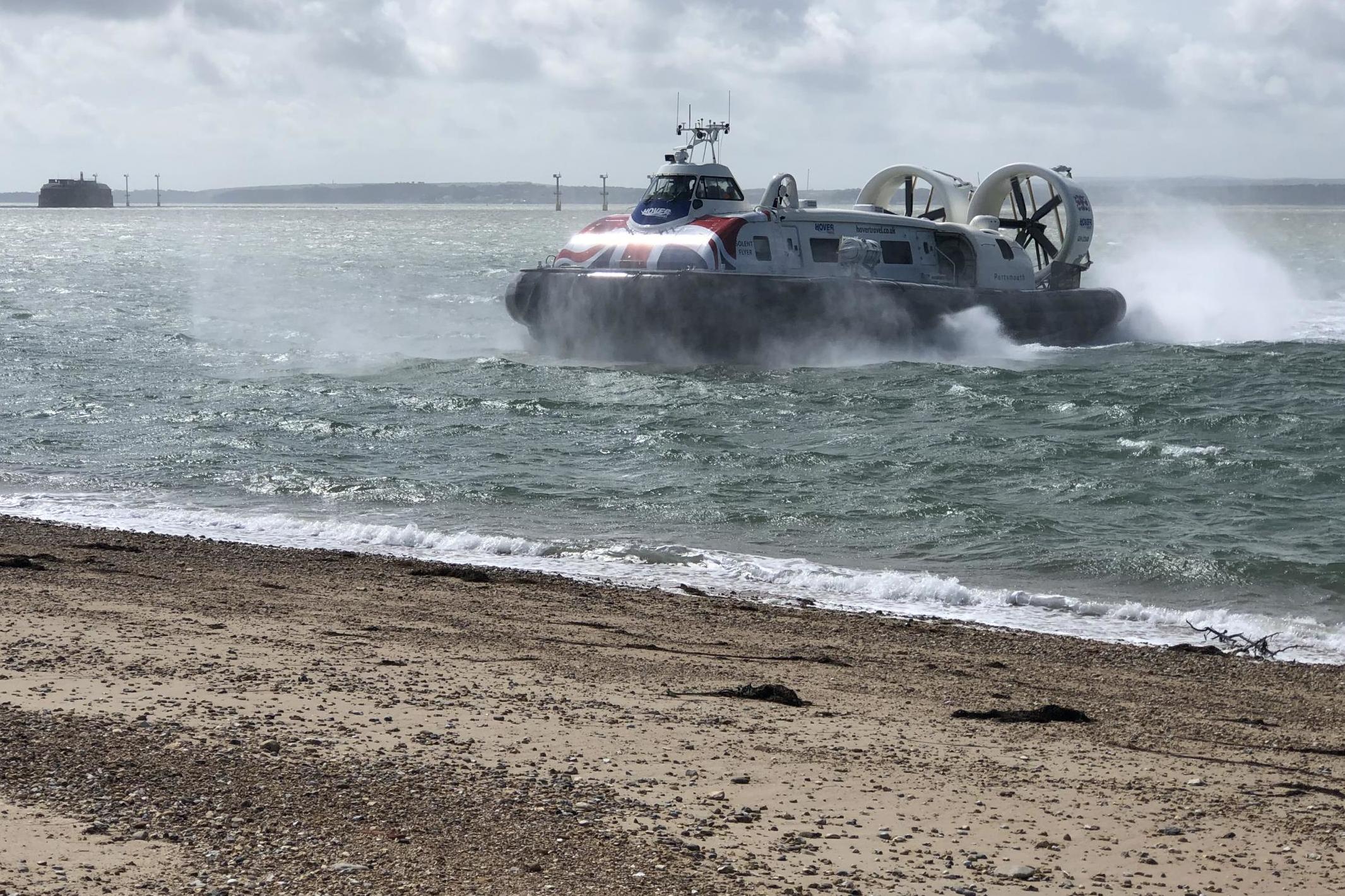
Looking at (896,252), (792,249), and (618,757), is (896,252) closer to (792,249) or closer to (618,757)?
(792,249)

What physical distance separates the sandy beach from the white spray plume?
17.0 m

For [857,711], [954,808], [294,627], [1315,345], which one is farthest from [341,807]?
[1315,345]

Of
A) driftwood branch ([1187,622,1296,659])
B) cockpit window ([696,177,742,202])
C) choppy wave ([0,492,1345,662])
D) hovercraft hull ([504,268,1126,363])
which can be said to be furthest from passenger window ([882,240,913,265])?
driftwood branch ([1187,622,1296,659])

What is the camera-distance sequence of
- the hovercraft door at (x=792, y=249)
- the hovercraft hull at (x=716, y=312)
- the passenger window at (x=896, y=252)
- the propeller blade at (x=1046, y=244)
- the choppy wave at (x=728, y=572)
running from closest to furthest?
the choppy wave at (x=728, y=572) < the hovercraft hull at (x=716, y=312) < the hovercraft door at (x=792, y=249) < the passenger window at (x=896, y=252) < the propeller blade at (x=1046, y=244)

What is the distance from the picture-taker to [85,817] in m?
3.36

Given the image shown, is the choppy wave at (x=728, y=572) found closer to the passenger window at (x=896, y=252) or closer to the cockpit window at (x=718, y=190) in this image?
Result: the cockpit window at (x=718, y=190)

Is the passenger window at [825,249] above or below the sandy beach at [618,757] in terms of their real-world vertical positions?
above

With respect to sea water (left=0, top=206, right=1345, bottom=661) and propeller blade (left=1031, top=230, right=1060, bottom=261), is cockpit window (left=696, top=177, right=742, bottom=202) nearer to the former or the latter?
sea water (left=0, top=206, right=1345, bottom=661)

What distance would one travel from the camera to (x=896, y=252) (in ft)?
61.1

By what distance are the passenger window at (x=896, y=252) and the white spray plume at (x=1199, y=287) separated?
4.54m

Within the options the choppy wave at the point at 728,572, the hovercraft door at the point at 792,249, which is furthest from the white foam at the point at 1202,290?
the choppy wave at the point at 728,572

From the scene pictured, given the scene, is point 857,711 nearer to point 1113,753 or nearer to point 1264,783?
point 1113,753

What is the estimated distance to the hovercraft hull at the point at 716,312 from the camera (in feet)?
54.3

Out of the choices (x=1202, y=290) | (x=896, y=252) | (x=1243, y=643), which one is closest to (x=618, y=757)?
(x=1243, y=643)
